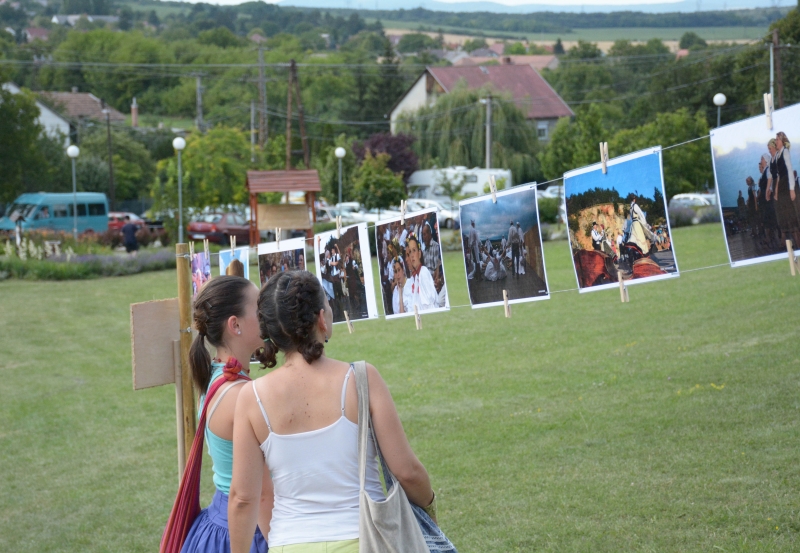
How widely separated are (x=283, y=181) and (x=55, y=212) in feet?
61.4

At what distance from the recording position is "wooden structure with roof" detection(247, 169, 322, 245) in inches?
952

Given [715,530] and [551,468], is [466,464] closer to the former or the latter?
[551,468]

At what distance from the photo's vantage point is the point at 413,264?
5.12 metres

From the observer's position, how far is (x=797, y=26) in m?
45.8

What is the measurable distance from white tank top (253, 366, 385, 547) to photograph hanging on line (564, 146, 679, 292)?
2.11m

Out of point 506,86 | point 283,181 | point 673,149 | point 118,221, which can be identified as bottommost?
point 283,181

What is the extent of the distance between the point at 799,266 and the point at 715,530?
2.15 meters

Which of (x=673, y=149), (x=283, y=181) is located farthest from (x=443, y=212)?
(x=283, y=181)

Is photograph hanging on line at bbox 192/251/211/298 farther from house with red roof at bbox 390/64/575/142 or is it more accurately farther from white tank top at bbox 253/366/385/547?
house with red roof at bbox 390/64/575/142

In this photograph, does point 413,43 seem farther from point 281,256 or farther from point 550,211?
point 281,256

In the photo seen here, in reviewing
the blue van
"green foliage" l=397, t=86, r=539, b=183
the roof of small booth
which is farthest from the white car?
the blue van

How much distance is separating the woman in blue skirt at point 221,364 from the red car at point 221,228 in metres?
30.4

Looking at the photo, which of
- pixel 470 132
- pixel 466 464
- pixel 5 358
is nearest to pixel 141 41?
pixel 470 132

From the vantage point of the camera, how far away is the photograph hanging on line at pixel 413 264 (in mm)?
5004
